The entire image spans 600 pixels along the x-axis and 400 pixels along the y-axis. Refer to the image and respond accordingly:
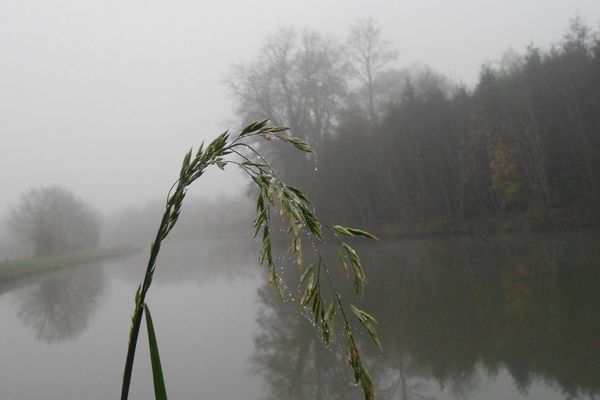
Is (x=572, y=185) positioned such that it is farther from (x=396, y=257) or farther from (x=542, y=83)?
(x=396, y=257)

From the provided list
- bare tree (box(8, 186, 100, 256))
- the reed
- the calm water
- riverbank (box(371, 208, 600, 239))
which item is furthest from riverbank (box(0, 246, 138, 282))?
the reed

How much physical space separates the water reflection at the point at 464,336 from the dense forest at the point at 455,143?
8.15 meters

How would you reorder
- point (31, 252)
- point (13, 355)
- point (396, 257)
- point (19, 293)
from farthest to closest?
point (31, 252) < point (19, 293) < point (396, 257) < point (13, 355)

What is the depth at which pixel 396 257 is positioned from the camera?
13078mm

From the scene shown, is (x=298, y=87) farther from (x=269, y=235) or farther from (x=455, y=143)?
(x=269, y=235)

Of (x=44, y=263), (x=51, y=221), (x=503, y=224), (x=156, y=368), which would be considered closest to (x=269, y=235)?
(x=156, y=368)

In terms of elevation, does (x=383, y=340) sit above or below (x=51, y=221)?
below

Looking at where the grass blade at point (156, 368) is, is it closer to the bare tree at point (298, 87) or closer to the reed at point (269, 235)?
the reed at point (269, 235)

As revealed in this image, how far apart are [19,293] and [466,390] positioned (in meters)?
16.2

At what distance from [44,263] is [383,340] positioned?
25567 millimetres

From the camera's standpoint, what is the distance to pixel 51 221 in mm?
32062

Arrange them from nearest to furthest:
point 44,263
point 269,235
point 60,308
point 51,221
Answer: point 269,235, point 60,308, point 44,263, point 51,221

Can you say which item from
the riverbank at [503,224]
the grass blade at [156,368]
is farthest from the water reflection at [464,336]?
the riverbank at [503,224]

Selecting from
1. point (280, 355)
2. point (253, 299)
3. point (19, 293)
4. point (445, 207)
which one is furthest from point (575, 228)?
point (19, 293)
